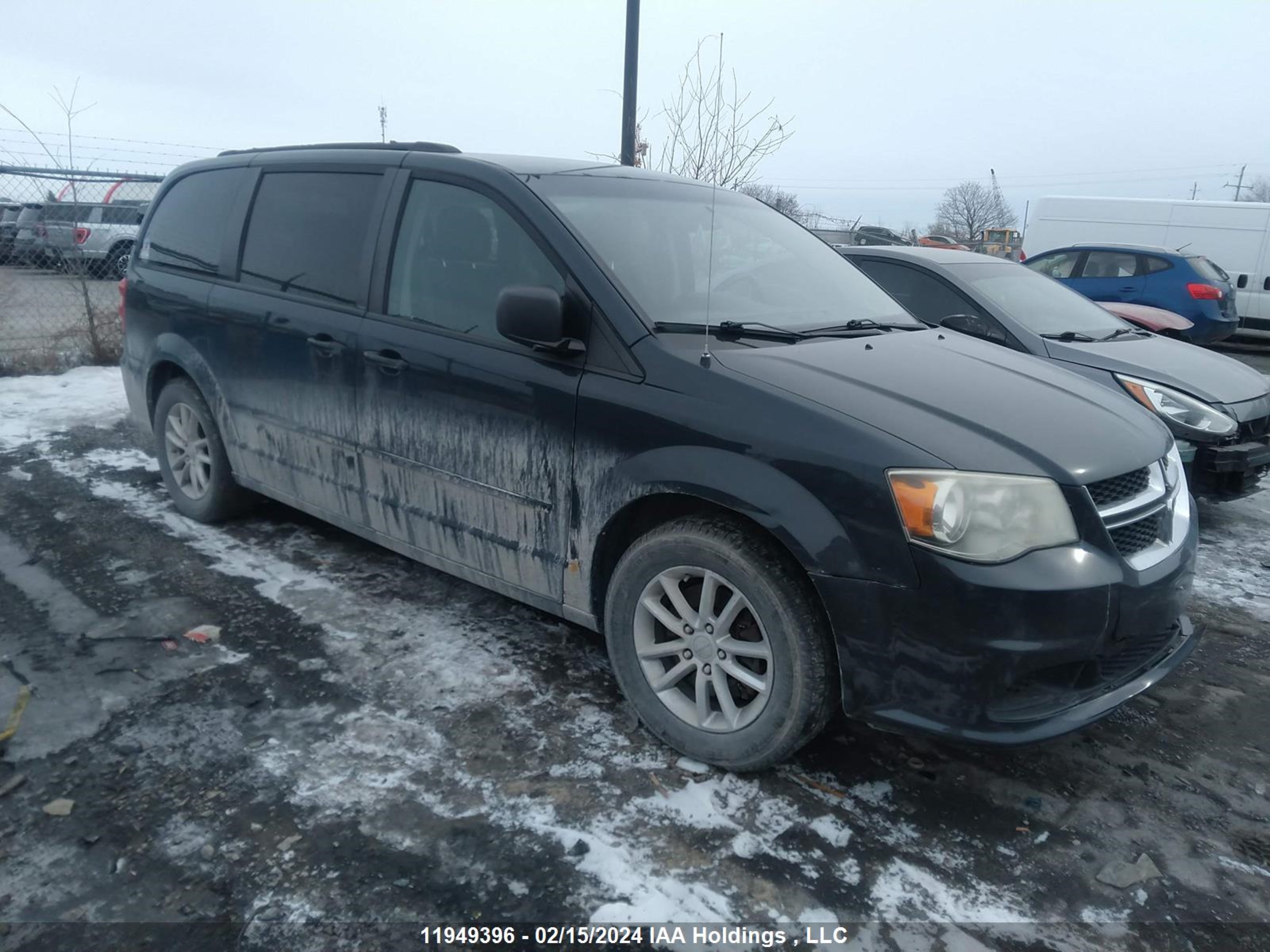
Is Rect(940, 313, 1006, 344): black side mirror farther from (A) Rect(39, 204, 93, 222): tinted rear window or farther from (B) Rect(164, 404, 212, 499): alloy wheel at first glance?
(A) Rect(39, 204, 93, 222): tinted rear window

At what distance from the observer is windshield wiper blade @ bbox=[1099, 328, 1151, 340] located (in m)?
5.99

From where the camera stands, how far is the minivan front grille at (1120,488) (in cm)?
266

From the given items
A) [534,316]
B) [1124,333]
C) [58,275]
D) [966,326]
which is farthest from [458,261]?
[58,275]

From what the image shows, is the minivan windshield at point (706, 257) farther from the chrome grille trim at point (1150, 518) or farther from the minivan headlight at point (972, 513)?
the chrome grille trim at point (1150, 518)

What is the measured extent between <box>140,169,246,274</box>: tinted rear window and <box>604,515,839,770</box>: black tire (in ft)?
9.70

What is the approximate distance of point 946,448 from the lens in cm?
254

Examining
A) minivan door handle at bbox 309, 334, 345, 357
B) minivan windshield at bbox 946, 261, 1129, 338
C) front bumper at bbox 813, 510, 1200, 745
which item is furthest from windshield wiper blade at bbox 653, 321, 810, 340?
minivan windshield at bbox 946, 261, 1129, 338

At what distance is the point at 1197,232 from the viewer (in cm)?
1525

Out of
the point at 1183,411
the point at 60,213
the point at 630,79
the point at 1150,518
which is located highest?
the point at 630,79

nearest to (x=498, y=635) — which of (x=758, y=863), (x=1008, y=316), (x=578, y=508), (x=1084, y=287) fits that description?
(x=578, y=508)

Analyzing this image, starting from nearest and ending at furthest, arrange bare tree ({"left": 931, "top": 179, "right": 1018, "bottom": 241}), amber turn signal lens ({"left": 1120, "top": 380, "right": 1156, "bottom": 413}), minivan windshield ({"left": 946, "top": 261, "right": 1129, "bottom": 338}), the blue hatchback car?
amber turn signal lens ({"left": 1120, "top": 380, "right": 1156, "bottom": 413}), minivan windshield ({"left": 946, "top": 261, "right": 1129, "bottom": 338}), the blue hatchback car, bare tree ({"left": 931, "top": 179, "right": 1018, "bottom": 241})

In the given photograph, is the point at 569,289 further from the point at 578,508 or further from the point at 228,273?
the point at 228,273

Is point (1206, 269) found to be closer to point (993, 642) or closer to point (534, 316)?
point (993, 642)

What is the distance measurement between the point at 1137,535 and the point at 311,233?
344cm
